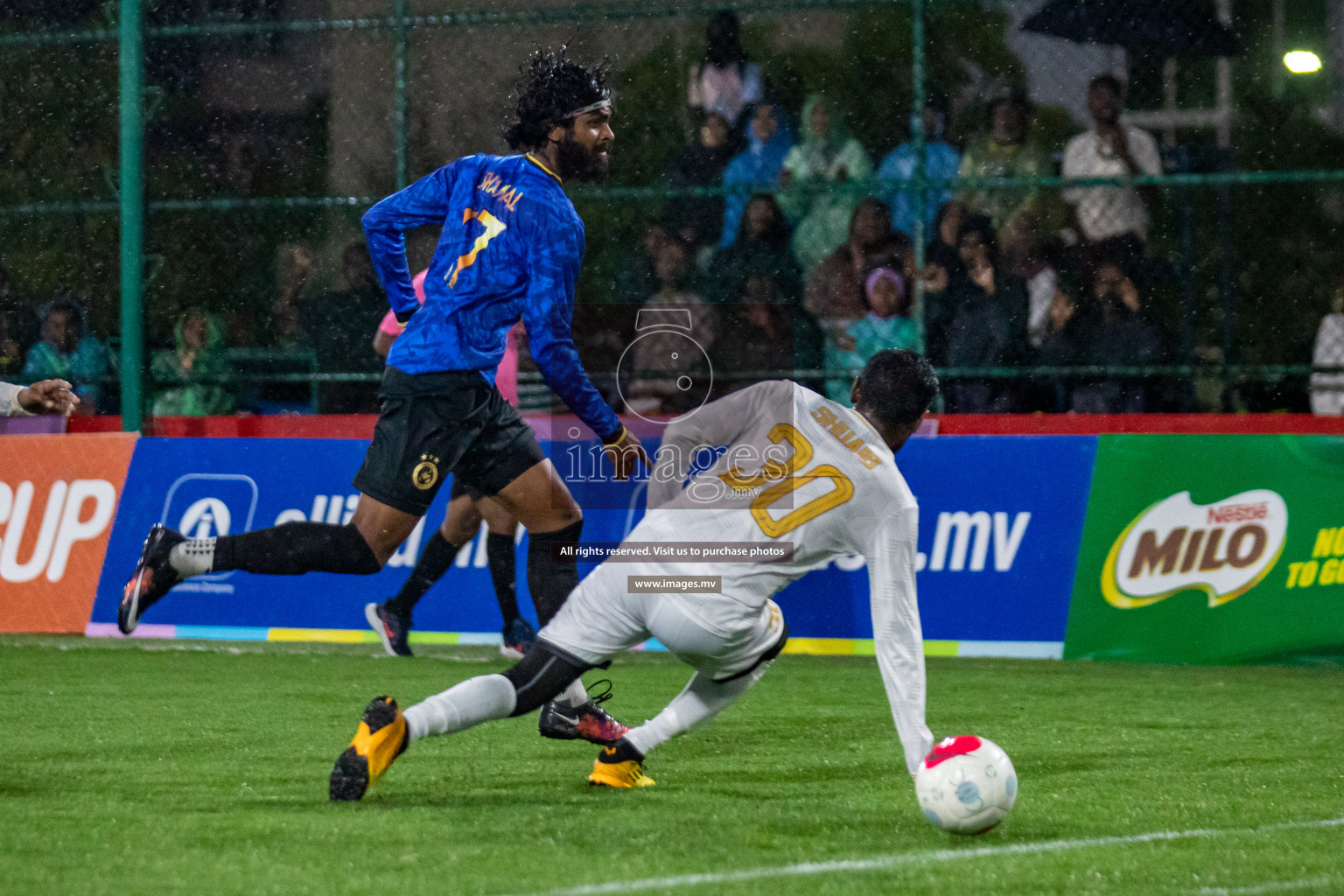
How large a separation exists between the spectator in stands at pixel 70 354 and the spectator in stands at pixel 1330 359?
6.97m

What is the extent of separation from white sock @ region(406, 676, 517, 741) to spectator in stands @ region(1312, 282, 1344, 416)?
588 centimetres

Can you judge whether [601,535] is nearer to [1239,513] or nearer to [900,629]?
[1239,513]

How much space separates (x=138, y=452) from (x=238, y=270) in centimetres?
186

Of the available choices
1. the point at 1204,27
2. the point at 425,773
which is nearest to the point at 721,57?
the point at 1204,27

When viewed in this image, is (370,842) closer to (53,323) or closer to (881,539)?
(881,539)

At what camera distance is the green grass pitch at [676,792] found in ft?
13.5

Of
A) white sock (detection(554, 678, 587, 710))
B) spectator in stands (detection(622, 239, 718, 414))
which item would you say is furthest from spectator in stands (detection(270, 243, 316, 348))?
white sock (detection(554, 678, 587, 710))

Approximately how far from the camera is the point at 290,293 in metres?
10.8

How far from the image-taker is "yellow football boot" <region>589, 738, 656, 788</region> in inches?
208

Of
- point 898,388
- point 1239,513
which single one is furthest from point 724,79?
point 898,388

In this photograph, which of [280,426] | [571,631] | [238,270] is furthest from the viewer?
[238,270]

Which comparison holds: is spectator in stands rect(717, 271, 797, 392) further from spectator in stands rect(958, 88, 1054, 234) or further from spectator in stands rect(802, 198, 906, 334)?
spectator in stands rect(958, 88, 1054, 234)

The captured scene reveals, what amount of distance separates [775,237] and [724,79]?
41.1 inches

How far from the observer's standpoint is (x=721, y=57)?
10.4 m
